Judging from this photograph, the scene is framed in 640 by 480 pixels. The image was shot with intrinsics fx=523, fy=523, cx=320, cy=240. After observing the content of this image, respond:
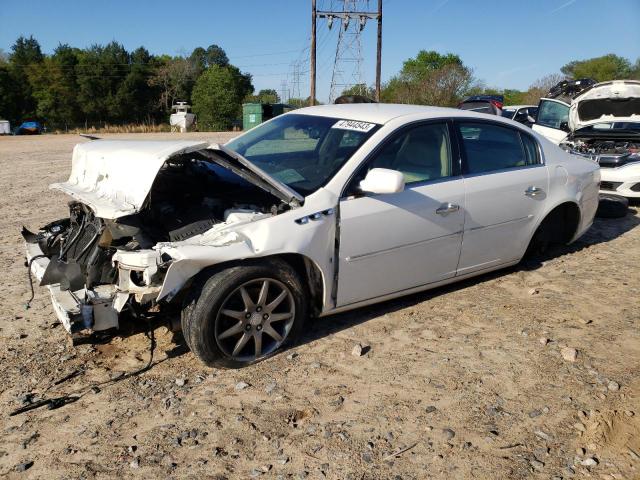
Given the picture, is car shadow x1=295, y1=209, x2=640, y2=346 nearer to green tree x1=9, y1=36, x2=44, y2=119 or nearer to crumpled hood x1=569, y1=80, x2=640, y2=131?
crumpled hood x1=569, y1=80, x2=640, y2=131

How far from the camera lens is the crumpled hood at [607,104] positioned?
9.90m

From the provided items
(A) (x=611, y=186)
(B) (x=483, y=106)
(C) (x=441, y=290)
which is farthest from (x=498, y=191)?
(B) (x=483, y=106)

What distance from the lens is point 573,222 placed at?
5430 millimetres

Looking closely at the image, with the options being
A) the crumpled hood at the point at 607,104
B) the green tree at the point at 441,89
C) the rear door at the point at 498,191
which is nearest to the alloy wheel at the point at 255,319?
the rear door at the point at 498,191

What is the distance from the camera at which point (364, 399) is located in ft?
10.2

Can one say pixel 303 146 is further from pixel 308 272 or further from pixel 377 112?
pixel 308 272

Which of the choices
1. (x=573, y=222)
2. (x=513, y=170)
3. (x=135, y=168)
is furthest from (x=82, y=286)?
(x=573, y=222)

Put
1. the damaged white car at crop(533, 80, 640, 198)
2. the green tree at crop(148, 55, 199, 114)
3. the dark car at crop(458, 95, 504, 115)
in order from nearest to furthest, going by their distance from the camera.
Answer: the damaged white car at crop(533, 80, 640, 198) → the dark car at crop(458, 95, 504, 115) → the green tree at crop(148, 55, 199, 114)

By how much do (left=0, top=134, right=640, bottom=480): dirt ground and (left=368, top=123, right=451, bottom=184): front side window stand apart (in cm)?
115

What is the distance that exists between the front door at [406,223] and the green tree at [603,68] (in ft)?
207

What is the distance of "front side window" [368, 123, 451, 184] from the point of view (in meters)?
3.90

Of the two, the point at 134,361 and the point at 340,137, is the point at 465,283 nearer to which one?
the point at 340,137

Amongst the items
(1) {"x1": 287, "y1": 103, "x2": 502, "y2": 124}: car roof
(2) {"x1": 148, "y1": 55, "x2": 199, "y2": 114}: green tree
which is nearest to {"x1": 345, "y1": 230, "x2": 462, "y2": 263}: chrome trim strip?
(1) {"x1": 287, "y1": 103, "x2": 502, "y2": 124}: car roof

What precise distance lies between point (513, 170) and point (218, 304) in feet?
9.54
